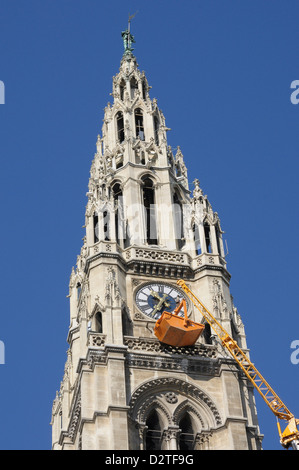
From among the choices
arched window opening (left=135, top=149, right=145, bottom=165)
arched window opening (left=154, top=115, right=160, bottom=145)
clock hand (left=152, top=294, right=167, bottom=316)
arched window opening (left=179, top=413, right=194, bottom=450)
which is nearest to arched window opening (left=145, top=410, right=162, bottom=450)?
arched window opening (left=179, top=413, right=194, bottom=450)

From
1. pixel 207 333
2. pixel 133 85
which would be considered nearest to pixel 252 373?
pixel 207 333

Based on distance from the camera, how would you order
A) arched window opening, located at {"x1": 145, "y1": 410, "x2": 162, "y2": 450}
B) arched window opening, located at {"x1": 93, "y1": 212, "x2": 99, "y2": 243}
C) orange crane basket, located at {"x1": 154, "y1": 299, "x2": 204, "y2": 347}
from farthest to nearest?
arched window opening, located at {"x1": 93, "y1": 212, "x2": 99, "y2": 243}
orange crane basket, located at {"x1": 154, "y1": 299, "x2": 204, "y2": 347}
arched window opening, located at {"x1": 145, "y1": 410, "x2": 162, "y2": 450}

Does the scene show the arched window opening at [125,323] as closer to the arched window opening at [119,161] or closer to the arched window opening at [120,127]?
the arched window opening at [119,161]

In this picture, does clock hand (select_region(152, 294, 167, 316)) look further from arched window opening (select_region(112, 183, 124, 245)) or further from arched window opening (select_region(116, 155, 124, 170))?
arched window opening (select_region(116, 155, 124, 170))

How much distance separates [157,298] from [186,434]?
30.6 ft

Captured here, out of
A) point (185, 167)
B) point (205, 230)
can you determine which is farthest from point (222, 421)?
point (185, 167)

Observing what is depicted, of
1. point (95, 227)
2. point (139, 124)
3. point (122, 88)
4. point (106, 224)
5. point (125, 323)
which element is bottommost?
point (125, 323)

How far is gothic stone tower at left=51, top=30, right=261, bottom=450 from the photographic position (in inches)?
3164

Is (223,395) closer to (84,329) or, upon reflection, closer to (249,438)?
(249,438)

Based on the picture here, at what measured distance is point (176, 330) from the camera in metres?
82.7

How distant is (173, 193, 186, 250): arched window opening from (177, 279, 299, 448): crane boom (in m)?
5.12

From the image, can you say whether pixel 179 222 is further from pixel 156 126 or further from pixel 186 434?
pixel 186 434

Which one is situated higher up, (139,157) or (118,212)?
(139,157)

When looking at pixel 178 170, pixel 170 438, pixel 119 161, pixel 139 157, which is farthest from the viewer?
pixel 178 170
